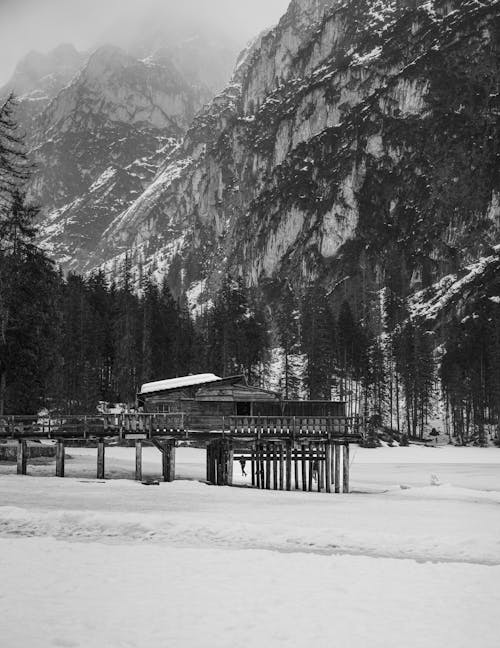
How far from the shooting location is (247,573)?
11.9 m

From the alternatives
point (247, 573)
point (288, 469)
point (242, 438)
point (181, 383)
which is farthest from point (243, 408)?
point (247, 573)

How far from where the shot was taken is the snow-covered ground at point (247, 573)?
8695 mm

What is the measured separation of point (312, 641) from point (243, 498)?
16.6 metres

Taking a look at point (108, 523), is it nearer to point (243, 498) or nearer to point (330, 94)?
point (243, 498)

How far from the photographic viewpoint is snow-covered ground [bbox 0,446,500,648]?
8695 mm

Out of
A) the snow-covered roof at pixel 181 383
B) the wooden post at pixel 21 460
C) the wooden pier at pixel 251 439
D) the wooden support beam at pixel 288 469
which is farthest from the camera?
the snow-covered roof at pixel 181 383

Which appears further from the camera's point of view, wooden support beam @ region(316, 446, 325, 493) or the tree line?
the tree line

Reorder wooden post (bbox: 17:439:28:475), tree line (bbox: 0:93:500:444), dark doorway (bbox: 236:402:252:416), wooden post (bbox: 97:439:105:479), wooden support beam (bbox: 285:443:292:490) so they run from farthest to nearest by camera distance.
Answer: tree line (bbox: 0:93:500:444)
dark doorway (bbox: 236:402:252:416)
wooden post (bbox: 17:439:28:475)
wooden post (bbox: 97:439:105:479)
wooden support beam (bbox: 285:443:292:490)

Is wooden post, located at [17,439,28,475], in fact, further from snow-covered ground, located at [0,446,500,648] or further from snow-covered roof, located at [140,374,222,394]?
snow-covered roof, located at [140,374,222,394]

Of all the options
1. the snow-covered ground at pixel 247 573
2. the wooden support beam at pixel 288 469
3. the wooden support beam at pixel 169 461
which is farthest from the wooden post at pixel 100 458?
the wooden support beam at pixel 288 469

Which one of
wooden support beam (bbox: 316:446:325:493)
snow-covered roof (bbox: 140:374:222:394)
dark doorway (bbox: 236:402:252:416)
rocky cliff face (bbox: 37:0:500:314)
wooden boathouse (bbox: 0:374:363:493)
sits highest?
rocky cliff face (bbox: 37:0:500:314)

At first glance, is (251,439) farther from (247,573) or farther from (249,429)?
(247,573)

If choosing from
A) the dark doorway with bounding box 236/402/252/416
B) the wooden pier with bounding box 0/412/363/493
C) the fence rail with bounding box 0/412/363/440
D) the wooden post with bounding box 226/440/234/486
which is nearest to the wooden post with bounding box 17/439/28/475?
the wooden pier with bounding box 0/412/363/493

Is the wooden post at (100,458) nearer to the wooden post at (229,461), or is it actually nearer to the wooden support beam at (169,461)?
the wooden support beam at (169,461)
